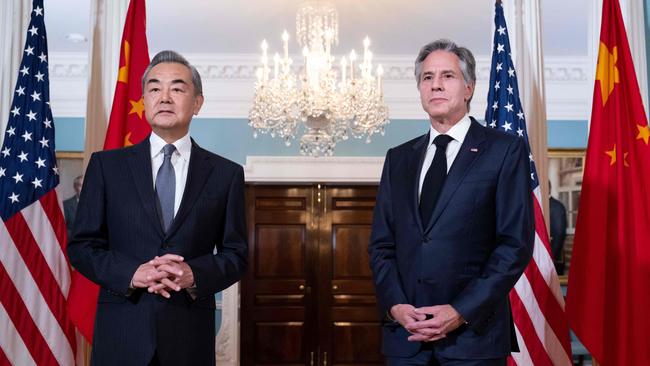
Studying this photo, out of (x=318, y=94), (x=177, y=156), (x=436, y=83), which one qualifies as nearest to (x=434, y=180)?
(x=436, y=83)

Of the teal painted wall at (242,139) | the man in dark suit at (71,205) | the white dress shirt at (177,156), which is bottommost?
the man in dark suit at (71,205)

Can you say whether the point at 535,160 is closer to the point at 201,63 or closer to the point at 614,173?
the point at 614,173

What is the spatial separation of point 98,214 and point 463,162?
43.8 inches

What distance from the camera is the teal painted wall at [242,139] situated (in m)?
6.94

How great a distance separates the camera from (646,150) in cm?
326

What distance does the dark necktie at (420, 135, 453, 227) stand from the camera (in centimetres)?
203

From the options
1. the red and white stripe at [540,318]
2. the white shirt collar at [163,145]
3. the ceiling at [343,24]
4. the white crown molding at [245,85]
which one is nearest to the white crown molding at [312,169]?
the white crown molding at [245,85]

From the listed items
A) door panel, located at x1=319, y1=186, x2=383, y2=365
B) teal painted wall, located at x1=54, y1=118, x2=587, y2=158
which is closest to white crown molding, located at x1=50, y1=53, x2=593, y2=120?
teal painted wall, located at x1=54, y1=118, x2=587, y2=158

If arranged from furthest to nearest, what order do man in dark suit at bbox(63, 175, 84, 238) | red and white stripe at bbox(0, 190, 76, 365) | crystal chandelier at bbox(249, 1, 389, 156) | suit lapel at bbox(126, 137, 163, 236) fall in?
man in dark suit at bbox(63, 175, 84, 238) → crystal chandelier at bbox(249, 1, 389, 156) → red and white stripe at bbox(0, 190, 76, 365) → suit lapel at bbox(126, 137, 163, 236)

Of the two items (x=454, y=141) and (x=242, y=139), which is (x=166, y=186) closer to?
(x=454, y=141)

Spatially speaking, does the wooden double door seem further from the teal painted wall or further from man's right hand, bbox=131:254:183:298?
man's right hand, bbox=131:254:183:298

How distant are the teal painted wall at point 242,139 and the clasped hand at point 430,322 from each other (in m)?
A: 5.13

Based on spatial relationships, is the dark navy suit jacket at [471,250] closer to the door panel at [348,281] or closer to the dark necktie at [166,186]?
the dark necktie at [166,186]

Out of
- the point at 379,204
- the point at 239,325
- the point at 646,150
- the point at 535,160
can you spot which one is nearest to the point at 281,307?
the point at 239,325
